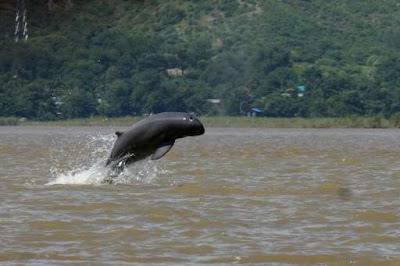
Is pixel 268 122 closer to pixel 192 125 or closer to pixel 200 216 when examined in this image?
pixel 192 125

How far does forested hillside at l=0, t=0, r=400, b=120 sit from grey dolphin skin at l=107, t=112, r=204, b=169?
117 meters

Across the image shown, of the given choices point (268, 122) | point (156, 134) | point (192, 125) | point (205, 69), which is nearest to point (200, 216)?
point (192, 125)

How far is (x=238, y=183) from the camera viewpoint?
28.2 metres

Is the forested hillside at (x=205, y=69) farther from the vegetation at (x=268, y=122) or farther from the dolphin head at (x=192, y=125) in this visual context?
the dolphin head at (x=192, y=125)

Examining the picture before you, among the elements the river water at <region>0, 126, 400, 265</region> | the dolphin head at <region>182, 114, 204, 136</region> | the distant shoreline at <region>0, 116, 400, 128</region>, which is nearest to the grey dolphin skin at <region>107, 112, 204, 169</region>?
the dolphin head at <region>182, 114, 204, 136</region>

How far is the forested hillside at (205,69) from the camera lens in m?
148

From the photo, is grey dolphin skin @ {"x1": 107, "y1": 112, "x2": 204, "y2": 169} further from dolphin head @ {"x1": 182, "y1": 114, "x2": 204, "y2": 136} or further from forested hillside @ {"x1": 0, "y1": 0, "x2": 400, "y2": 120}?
forested hillside @ {"x1": 0, "y1": 0, "x2": 400, "y2": 120}

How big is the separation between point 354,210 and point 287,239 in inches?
158

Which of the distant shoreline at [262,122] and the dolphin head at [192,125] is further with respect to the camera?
the distant shoreline at [262,122]

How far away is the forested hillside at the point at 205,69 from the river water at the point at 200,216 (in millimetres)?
113143

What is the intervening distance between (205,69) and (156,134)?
14578 centimetres

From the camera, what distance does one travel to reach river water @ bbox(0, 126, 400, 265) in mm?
17078

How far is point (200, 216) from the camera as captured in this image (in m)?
20.8

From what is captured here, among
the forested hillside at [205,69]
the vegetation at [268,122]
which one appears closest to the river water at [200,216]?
the vegetation at [268,122]
